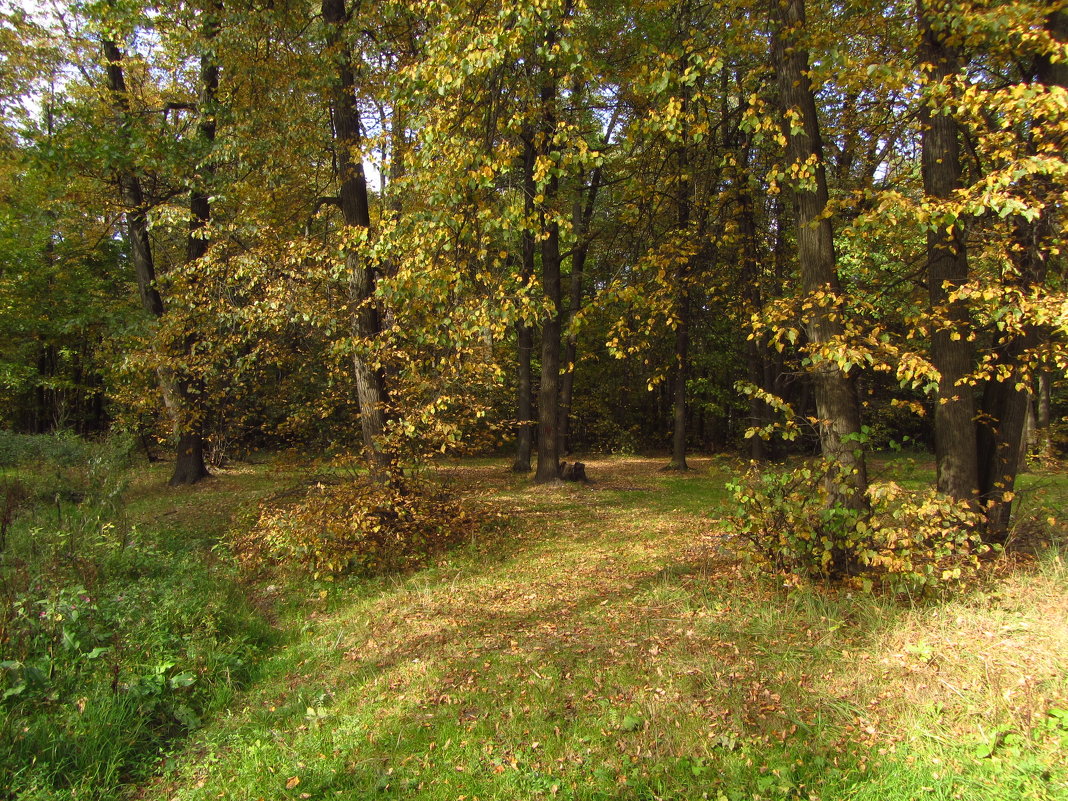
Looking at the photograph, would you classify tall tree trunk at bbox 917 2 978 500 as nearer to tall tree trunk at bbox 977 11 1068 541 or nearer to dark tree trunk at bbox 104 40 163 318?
tall tree trunk at bbox 977 11 1068 541

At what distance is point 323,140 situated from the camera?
9.02 meters

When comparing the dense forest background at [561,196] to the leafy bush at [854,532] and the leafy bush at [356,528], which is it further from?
the leafy bush at [356,528]

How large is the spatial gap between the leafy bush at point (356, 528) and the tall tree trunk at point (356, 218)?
44 cm

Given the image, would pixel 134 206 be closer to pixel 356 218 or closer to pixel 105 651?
pixel 356 218

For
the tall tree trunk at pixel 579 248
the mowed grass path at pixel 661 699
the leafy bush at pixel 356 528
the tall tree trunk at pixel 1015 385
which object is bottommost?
the mowed grass path at pixel 661 699

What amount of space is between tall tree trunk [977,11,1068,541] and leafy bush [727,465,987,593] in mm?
523

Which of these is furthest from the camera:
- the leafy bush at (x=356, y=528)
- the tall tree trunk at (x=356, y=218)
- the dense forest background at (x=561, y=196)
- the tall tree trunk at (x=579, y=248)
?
the tall tree trunk at (x=579, y=248)

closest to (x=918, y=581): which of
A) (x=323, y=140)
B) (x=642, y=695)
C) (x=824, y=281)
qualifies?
(x=642, y=695)

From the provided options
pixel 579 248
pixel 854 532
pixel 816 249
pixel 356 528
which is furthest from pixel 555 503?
pixel 579 248

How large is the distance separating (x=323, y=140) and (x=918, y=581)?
8985 millimetres

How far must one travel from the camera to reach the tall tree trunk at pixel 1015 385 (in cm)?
536

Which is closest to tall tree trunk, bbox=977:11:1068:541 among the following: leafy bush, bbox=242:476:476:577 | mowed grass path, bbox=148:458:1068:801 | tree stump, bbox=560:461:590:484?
mowed grass path, bbox=148:458:1068:801

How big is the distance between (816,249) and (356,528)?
5.54 meters

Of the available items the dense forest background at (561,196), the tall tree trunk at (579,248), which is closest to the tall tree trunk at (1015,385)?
the dense forest background at (561,196)
